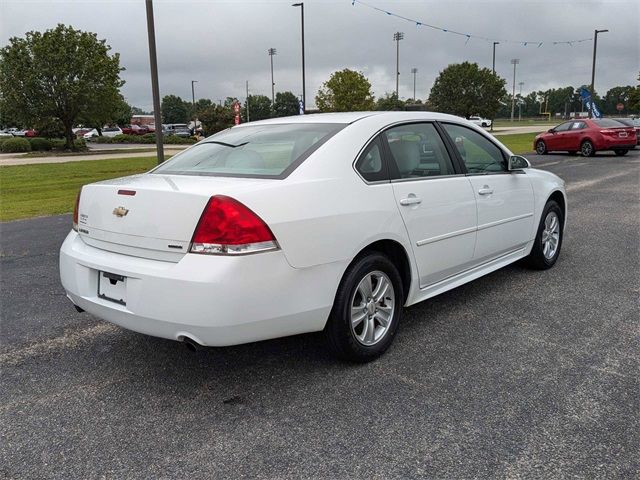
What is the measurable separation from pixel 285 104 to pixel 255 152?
93025mm

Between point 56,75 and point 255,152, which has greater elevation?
point 56,75

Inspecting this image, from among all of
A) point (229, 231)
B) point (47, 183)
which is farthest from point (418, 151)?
point (47, 183)

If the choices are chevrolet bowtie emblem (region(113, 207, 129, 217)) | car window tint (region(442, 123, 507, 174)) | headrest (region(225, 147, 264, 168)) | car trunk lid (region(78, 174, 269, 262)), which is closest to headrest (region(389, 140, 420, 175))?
car window tint (region(442, 123, 507, 174))

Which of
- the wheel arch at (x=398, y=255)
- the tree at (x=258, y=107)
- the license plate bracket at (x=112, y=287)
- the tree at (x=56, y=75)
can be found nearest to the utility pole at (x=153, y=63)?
the license plate bracket at (x=112, y=287)

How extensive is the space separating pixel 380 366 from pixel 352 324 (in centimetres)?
36

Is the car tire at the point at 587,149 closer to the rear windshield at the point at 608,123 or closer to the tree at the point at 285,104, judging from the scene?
the rear windshield at the point at 608,123

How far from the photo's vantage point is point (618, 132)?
20734 millimetres

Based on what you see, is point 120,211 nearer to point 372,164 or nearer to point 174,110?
point 372,164

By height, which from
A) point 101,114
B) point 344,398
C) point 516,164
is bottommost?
point 344,398

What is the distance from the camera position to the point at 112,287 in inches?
125

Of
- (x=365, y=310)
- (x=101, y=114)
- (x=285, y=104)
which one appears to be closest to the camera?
(x=365, y=310)

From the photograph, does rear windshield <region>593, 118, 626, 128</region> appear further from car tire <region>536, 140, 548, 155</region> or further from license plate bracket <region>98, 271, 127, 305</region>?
license plate bracket <region>98, 271, 127, 305</region>

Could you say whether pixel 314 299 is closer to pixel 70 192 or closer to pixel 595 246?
pixel 595 246

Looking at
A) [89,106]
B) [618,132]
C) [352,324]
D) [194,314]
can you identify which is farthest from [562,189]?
[89,106]
